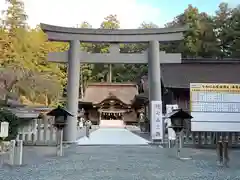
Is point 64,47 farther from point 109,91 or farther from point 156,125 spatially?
point 156,125

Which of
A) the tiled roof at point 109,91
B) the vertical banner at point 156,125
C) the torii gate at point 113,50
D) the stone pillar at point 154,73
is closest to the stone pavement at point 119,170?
the vertical banner at point 156,125

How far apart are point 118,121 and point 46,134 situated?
2032 centimetres

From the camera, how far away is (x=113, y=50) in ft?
40.9

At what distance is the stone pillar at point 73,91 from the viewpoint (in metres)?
11.3

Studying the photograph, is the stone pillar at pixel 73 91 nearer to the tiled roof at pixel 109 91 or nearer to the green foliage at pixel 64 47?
the green foliage at pixel 64 47

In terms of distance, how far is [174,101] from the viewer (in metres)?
17.2

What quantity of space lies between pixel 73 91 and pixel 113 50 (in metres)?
2.61

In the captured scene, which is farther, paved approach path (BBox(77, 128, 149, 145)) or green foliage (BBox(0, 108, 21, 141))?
paved approach path (BBox(77, 128, 149, 145))

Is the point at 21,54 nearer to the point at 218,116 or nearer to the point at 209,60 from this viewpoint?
the point at 209,60

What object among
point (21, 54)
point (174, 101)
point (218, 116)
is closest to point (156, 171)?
point (218, 116)

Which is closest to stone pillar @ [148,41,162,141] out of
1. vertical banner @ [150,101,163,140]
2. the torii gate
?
the torii gate

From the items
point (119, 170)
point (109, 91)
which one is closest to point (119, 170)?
point (119, 170)

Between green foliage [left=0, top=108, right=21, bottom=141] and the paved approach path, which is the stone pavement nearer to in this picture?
green foliage [left=0, top=108, right=21, bottom=141]

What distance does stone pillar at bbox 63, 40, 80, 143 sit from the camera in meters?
11.3
